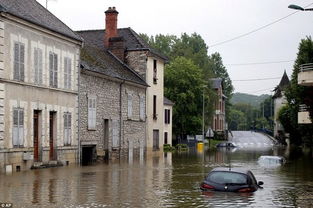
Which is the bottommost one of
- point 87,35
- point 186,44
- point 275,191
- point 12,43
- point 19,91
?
point 275,191

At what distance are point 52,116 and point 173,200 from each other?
58.3ft

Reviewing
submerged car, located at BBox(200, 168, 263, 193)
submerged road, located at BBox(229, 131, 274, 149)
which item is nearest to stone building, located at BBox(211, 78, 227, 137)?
submerged road, located at BBox(229, 131, 274, 149)

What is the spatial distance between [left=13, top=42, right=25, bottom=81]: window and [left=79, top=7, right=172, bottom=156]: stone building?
20.3 meters

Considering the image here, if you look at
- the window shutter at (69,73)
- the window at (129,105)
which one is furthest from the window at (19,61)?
the window at (129,105)

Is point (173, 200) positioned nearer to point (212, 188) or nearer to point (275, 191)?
point (212, 188)

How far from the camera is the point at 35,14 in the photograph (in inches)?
1324

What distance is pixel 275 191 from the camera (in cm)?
2197

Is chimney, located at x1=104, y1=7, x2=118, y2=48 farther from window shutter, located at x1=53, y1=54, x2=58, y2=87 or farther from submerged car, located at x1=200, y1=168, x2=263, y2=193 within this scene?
submerged car, located at x1=200, y1=168, x2=263, y2=193

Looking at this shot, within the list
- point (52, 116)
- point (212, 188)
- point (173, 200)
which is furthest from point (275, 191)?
point (52, 116)

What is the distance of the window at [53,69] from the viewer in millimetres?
34000

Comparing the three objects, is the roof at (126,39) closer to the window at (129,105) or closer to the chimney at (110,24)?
the chimney at (110,24)

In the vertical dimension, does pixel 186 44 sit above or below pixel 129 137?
above

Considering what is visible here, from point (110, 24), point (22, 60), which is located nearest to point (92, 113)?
point (22, 60)

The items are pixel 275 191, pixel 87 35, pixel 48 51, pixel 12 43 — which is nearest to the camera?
pixel 275 191
